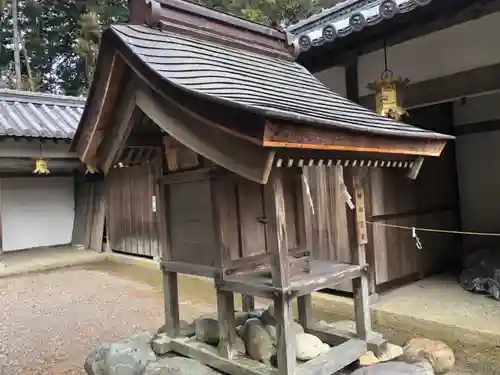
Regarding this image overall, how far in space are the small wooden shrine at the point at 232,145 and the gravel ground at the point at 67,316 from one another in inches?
67.8

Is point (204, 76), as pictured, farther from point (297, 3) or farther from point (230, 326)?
point (297, 3)

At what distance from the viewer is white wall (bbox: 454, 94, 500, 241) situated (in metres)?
6.50

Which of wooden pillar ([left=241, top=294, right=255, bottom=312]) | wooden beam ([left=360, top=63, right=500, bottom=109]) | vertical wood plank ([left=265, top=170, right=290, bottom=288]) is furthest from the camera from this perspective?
wooden beam ([left=360, top=63, right=500, bottom=109])

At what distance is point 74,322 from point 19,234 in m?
6.67

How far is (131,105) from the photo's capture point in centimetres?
297

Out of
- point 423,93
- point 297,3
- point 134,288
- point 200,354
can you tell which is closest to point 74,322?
point 134,288

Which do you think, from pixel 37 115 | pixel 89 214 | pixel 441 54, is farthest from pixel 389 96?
pixel 89 214

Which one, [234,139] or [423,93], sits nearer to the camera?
[234,139]

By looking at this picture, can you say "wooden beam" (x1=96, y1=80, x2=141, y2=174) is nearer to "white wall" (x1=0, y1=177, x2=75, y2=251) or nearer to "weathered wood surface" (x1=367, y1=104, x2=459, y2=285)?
"weathered wood surface" (x1=367, y1=104, x2=459, y2=285)

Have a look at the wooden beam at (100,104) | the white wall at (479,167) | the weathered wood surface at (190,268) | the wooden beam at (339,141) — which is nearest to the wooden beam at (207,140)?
the wooden beam at (339,141)

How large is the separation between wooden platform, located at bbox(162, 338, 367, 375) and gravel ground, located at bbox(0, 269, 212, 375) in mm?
1359

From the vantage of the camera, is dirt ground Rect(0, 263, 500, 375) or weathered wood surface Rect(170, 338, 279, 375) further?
dirt ground Rect(0, 263, 500, 375)

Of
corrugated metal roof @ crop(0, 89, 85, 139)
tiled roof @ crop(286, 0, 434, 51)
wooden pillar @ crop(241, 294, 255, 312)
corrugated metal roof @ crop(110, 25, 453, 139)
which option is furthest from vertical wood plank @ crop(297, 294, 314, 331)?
corrugated metal roof @ crop(0, 89, 85, 139)

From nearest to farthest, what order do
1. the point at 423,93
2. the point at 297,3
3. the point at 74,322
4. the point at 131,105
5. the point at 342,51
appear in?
the point at 131,105
the point at 423,93
the point at 342,51
the point at 74,322
the point at 297,3
